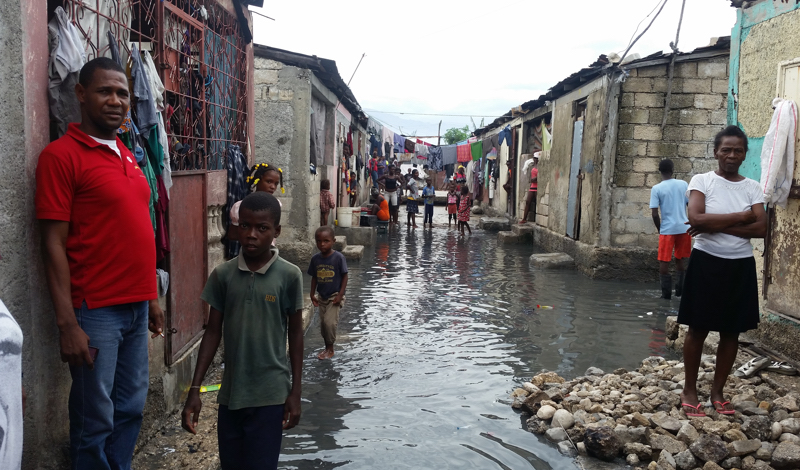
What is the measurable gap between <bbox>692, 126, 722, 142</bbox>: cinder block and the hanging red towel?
66.3ft

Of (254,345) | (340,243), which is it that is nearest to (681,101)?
(340,243)

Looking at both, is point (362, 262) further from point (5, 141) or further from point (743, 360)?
point (5, 141)

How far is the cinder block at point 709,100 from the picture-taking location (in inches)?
402

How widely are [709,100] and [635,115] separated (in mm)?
1110

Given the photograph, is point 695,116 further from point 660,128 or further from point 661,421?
point 661,421

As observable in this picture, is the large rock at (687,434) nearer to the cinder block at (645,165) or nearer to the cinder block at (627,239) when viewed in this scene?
the cinder block at (627,239)

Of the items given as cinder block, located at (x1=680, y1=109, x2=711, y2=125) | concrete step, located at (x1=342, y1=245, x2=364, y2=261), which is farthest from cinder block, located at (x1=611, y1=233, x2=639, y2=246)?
concrete step, located at (x1=342, y1=245, x2=364, y2=261)


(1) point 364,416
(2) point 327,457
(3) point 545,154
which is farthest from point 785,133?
(3) point 545,154

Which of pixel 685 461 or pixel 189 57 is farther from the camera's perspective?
pixel 189 57

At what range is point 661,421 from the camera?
4.25 m

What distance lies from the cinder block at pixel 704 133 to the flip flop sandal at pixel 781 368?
5906 millimetres

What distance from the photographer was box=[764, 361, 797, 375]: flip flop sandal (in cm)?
509

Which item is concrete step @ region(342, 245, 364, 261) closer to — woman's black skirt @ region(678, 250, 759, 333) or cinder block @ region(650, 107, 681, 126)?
cinder block @ region(650, 107, 681, 126)

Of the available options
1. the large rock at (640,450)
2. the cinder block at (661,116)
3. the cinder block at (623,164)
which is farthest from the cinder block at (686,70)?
the large rock at (640,450)
